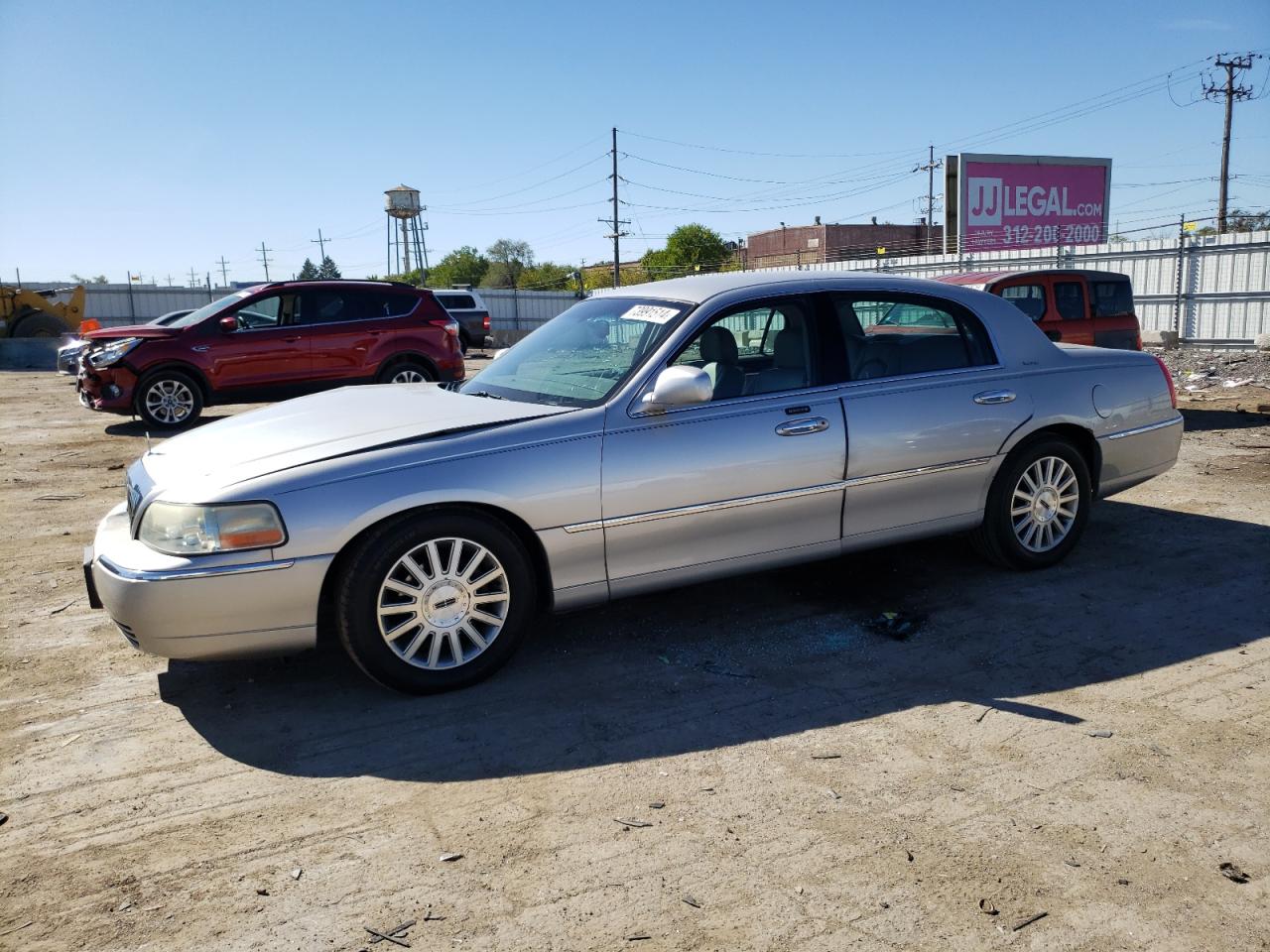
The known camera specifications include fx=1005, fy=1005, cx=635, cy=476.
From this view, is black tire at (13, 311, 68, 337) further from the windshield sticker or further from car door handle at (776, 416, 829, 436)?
car door handle at (776, 416, 829, 436)

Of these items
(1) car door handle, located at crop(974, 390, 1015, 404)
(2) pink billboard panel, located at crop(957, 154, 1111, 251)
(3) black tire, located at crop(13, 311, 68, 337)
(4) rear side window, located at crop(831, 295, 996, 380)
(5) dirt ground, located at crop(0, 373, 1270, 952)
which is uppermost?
(2) pink billboard panel, located at crop(957, 154, 1111, 251)

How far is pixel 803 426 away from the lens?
4516 millimetres

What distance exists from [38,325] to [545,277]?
75058 mm

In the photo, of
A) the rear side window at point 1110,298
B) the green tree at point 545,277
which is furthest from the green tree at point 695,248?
the rear side window at point 1110,298

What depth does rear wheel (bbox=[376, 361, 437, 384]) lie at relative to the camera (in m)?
12.1

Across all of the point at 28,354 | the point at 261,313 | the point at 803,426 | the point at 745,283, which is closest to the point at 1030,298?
the point at 745,283

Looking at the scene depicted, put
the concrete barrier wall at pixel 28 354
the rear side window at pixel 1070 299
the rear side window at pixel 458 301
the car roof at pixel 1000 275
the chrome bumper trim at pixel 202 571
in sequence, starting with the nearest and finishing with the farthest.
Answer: the chrome bumper trim at pixel 202 571 < the car roof at pixel 1000 275 < the rear side window at pixel 1070 299 < the concrete barrier wall at pixel 28 354 < the rear side window at pixel 458 301

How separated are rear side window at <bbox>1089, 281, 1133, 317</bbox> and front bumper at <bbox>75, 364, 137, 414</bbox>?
1116cm

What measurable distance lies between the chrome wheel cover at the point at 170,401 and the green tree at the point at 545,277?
77.5m

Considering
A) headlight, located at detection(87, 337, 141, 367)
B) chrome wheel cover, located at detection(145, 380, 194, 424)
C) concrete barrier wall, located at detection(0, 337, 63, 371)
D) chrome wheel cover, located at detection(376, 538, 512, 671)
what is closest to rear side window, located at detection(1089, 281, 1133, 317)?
chrome wheel cover, located at detection(376, 538, 512, 671)

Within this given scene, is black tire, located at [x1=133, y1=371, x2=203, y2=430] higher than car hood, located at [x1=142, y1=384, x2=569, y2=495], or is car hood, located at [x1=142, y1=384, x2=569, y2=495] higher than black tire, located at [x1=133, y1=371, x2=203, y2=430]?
car hood, located at [x1=142, y1=384, x2=569, y2=495]

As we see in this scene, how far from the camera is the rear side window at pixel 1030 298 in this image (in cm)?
1115

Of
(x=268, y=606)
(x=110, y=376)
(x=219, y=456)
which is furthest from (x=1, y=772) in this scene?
(x=110, y=376)

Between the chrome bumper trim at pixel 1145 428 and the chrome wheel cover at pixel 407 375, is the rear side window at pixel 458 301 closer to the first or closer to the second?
the chrome wheel cover at pixel 407 375
